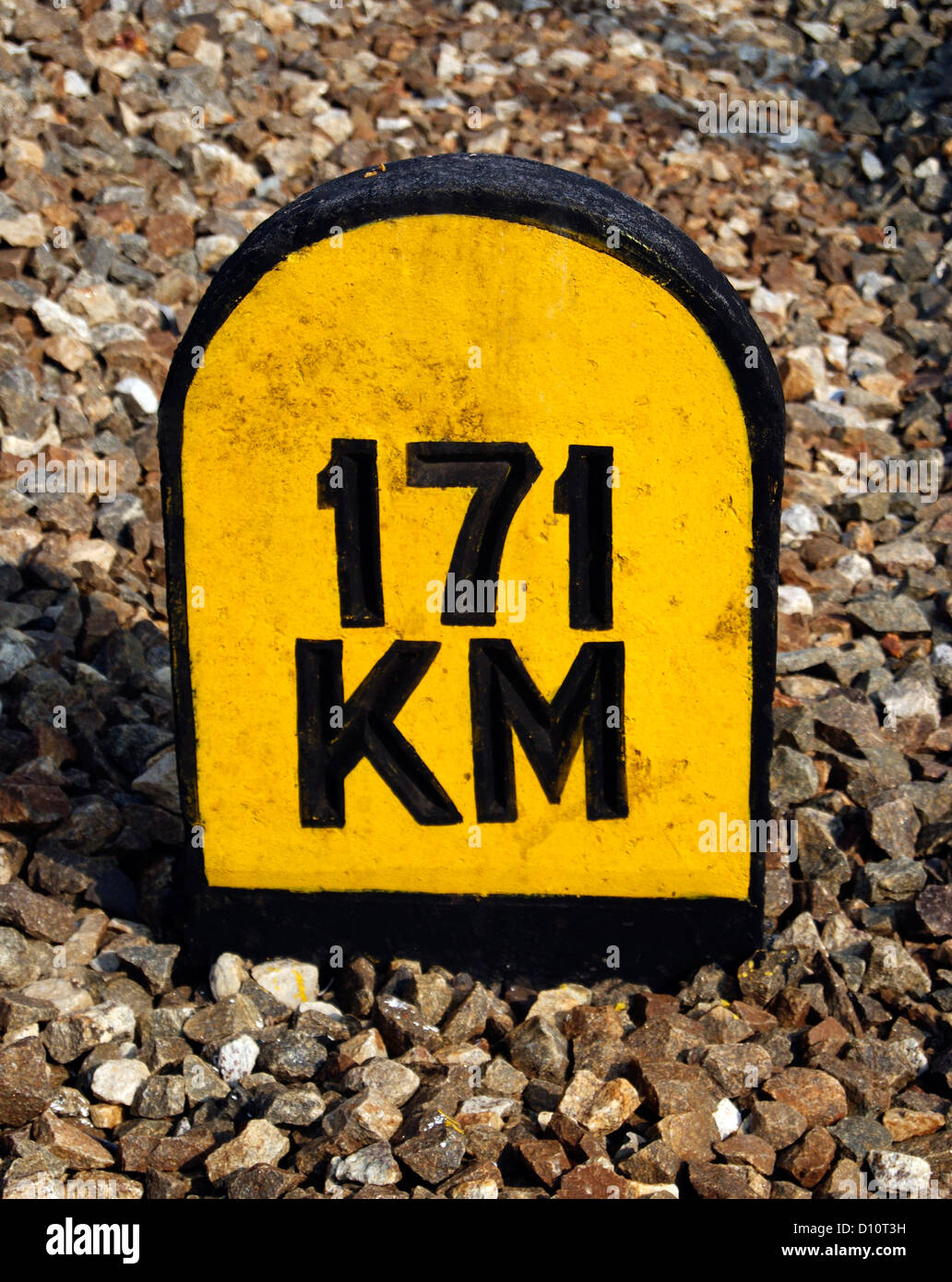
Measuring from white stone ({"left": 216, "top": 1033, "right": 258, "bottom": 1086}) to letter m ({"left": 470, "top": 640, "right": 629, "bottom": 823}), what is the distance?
663 mm

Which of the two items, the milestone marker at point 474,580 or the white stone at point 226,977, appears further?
the white stone at point 226,977

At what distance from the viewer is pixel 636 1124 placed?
2.67 metres

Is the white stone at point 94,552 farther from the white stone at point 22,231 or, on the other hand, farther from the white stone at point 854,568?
the white stone at point 854,568

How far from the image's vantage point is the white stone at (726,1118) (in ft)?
8.70

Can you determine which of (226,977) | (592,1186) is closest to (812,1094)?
(592,1186)

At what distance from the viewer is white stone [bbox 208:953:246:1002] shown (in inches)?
118

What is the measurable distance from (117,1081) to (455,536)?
1.24m

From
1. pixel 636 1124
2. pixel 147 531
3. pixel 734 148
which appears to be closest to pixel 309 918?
pixel 636 1124

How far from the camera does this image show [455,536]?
285cm

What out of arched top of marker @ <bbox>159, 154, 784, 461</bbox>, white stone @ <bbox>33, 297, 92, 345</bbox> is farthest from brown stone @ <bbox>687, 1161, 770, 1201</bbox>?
white stone @ <bbox>33, 297, 92, 345</bbox>

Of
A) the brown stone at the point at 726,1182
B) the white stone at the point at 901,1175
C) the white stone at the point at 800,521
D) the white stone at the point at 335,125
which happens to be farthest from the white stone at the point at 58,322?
the white stone at the point at 901,1175

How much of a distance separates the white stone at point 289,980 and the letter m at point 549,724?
543mm

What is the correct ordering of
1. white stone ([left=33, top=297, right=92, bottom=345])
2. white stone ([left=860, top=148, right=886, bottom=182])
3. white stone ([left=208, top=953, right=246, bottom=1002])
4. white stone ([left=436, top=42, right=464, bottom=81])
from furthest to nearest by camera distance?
white stone ([left=860, top=148, right=886, bottom=182]) → white stone ([left=436, top=42, right=464, bottom=81]) → white stone ([left=33, top=297, right=92, bottom=345]) → white stone ([left=208, top=953, right=246, bottom=1002])

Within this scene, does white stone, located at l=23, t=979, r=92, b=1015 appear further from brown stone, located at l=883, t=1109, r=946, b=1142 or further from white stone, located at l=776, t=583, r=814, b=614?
white stone, located at l=776, t=583, r=814, b=614
